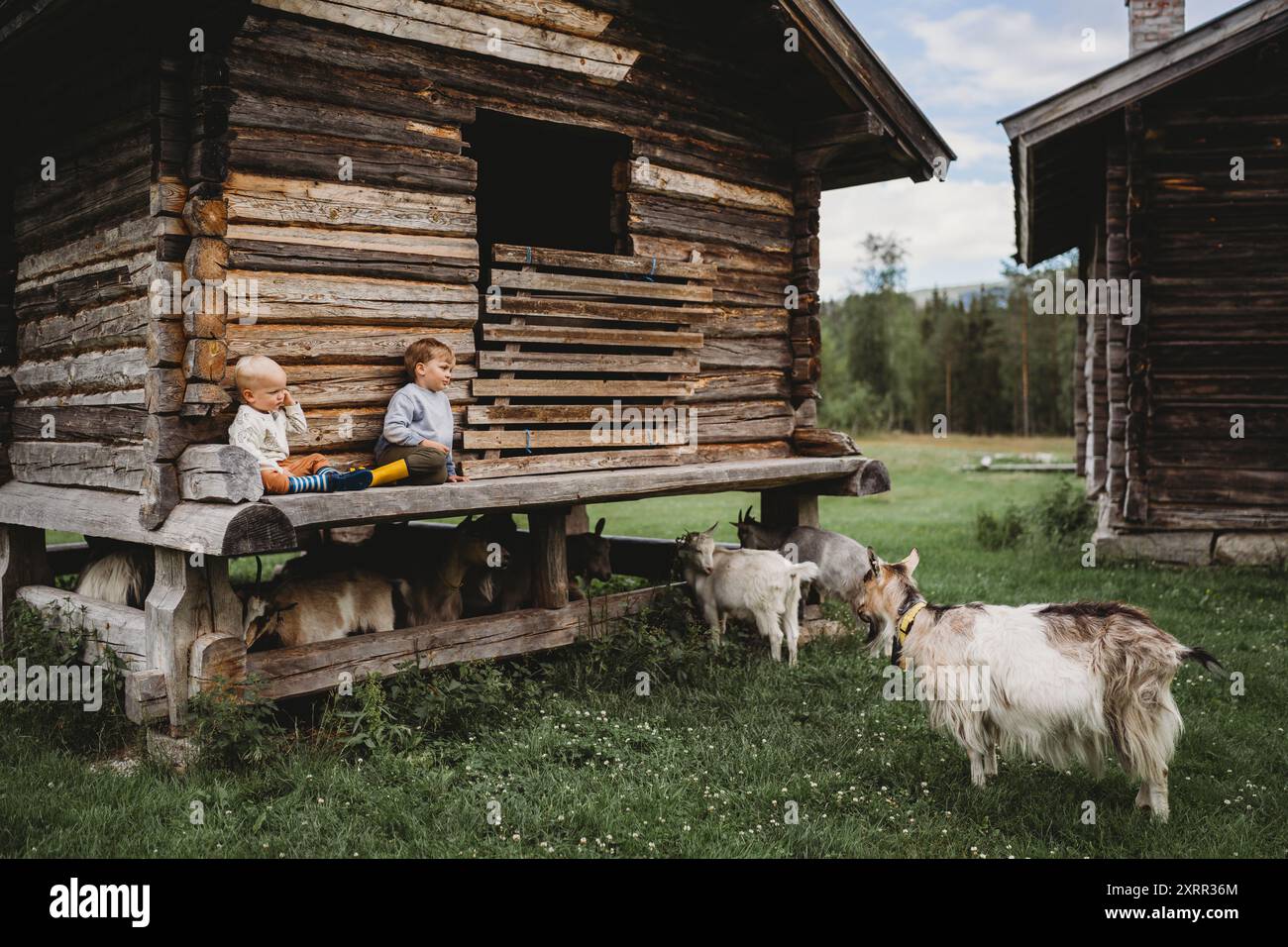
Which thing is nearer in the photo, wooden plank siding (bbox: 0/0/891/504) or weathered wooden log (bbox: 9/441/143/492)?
wooden plank siding (bbox: 0/0/891/504)

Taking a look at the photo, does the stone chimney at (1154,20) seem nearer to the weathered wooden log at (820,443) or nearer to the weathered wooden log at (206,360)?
the weathered wooden log at (820,443)

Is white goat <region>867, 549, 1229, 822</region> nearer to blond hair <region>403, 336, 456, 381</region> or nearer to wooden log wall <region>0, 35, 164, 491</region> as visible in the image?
blond hair <region>403, 336, 456, 381</region>

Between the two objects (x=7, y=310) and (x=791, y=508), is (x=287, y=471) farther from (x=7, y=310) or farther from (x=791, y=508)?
(x=791, y=508)

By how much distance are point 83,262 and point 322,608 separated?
296 cm

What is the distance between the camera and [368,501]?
627 centimetres

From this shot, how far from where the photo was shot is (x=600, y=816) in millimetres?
5426

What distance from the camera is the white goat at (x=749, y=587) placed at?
8.57 m

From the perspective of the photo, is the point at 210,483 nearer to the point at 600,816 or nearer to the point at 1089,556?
the point at 600,816

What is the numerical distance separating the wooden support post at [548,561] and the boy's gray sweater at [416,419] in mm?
1395

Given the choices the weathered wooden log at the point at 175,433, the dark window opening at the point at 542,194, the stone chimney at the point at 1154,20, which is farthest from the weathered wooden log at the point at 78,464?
the stone chimney at the point at 1154,20

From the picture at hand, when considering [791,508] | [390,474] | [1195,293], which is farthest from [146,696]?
[1195,293]

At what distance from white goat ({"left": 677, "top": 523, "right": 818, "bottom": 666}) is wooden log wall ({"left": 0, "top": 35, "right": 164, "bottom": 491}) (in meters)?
4.39

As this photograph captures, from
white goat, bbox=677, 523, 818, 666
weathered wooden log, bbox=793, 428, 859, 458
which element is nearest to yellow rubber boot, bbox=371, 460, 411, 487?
white goat, bbox=677, 523, 818, 666

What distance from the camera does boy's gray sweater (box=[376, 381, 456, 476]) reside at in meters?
6.71
